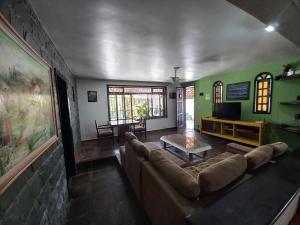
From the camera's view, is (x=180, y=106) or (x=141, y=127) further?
(x=180, y=106)

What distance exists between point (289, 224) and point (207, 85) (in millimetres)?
4862

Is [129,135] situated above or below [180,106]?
below

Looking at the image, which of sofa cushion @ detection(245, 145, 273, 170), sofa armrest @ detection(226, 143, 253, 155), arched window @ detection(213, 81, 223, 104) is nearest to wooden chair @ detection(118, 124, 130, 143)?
sofa armrest @ detection(226, 143, 253, 155)

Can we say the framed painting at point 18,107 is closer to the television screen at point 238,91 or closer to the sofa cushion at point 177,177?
the sofa cushion at point 177,177

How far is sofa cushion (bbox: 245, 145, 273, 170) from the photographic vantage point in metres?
1.38

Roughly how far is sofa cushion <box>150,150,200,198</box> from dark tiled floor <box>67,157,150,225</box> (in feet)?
2.80

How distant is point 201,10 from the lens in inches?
53.6

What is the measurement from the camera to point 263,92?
3.82m

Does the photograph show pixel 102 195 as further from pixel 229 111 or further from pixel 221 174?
pixel 229 111

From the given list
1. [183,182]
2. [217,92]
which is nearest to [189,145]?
[183,182]

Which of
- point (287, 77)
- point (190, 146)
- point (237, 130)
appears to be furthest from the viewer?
point (237, 130)

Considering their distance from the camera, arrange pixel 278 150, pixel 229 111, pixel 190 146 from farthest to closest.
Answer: pixel 229 111 < pixel 190 146 < pixel 278 150

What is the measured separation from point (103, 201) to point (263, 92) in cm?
470

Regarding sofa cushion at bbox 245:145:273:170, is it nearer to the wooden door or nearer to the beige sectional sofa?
the beige sectional sofa
